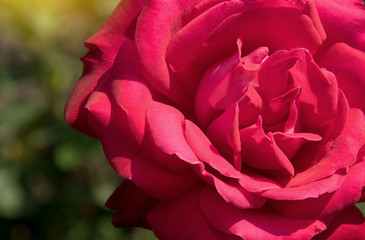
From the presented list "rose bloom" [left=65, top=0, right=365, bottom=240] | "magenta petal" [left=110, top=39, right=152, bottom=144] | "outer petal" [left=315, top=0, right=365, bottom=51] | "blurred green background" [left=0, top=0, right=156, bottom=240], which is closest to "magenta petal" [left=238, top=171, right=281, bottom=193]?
"rose bloom" [left=65, top=0, right=365, bottom=240]

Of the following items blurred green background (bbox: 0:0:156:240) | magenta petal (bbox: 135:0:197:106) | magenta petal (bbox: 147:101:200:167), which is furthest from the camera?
blurred green background (bbox: 0:0:156:240)

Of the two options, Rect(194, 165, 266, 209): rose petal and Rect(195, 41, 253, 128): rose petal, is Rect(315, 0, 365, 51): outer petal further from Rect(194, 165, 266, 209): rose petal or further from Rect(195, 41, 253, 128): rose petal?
Rect(194, 165, 266, 209): rose petal

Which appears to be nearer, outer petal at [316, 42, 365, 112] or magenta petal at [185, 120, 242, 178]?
magenta petal at [185, 120, 242, 178]

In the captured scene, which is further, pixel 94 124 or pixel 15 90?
pixel 15 90

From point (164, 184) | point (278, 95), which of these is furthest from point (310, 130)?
point (164, 184)

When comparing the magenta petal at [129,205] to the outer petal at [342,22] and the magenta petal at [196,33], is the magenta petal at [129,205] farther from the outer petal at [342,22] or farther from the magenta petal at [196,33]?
the outer petal at [342,22]

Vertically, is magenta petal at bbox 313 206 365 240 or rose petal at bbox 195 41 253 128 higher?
rose petal at bbox 195 41 253 128

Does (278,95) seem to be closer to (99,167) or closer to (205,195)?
(205,195)
